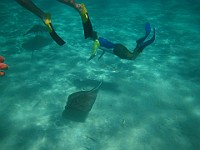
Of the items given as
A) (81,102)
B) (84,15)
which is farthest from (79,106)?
(84,15)

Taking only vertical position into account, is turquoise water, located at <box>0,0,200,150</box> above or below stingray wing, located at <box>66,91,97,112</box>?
below

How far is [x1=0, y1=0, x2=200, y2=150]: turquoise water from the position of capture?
7695 mm

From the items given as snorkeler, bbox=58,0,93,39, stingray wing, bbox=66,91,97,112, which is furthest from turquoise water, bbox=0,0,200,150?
snorkeler, bbox=58,0,93,39

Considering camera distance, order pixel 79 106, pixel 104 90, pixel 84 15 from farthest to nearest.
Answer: pixel 104 90 → pixel 79 106 → pixel 84 15

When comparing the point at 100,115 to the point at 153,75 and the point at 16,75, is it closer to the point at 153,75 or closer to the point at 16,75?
the point at 153,75

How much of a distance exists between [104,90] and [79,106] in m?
2.60

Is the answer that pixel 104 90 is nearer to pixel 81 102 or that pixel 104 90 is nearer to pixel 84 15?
pixel 81 102

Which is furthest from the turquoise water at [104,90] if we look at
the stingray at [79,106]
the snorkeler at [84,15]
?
the snorkeler at [84,15]

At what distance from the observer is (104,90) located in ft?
33.2

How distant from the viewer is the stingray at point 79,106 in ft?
25.3

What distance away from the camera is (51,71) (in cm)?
1159

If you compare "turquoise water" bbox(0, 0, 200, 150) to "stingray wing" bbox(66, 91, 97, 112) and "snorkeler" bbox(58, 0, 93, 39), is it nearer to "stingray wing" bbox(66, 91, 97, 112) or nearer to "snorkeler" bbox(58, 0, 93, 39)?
"stingray wing" bbox(66, 91, 97, 112)

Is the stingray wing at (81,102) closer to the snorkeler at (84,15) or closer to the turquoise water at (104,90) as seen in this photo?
the turquoise water at (104,90)

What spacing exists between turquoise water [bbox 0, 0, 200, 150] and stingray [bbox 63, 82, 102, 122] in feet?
0.94
